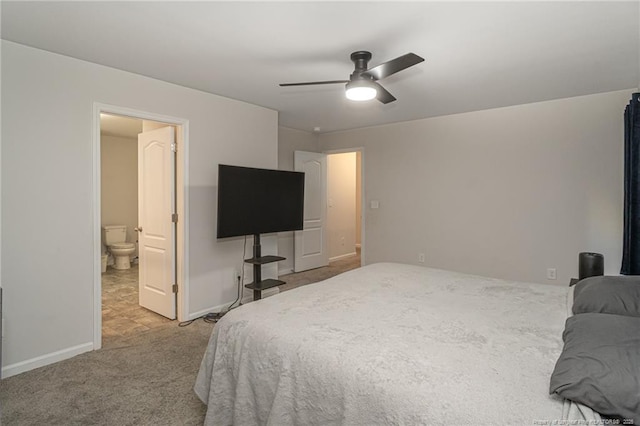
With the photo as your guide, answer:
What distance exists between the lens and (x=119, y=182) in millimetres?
6484

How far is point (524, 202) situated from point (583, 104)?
122 centimetres

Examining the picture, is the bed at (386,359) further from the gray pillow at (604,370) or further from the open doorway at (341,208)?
the open doorway at (341,208)

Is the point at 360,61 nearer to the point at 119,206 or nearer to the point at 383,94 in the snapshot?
the point at 383,94

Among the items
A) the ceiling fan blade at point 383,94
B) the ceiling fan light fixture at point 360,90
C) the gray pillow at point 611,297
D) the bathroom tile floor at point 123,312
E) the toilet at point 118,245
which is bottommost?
the bathroom tile floor at point 123,312

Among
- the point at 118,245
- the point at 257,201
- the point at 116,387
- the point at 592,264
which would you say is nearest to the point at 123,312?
the point at 116,387

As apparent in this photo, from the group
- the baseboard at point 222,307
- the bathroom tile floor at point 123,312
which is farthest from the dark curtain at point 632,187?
the bathroom tile floor at point 123,312

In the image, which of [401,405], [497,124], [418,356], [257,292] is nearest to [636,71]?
[497,124]

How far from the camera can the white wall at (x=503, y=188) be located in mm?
3766

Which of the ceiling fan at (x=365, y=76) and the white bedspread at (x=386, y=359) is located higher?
the ceiling fan at (x=365, y=76)

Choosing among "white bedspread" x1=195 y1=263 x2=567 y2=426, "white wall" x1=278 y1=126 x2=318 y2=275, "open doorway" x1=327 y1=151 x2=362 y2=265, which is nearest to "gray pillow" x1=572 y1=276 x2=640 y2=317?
"white bedspread" x1=195 y1=263 x2=567 y2=426

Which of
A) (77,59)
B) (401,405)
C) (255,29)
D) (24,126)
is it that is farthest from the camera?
(77,59)

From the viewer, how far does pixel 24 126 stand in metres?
2.56

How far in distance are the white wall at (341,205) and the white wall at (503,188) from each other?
130 centimetres

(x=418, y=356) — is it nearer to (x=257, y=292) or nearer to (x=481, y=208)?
(x=257, y=292)
